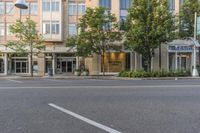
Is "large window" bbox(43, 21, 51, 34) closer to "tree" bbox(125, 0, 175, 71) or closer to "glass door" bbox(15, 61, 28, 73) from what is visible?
"glass door" bbox(15, 61, 28, 73)

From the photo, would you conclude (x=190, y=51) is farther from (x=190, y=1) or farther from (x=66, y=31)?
(x=66, y=31)

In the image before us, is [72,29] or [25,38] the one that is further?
[72,29]

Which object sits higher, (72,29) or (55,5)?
(55,5)

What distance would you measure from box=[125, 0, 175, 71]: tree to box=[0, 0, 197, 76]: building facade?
6.97 metres

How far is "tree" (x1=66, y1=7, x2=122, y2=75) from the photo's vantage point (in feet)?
143

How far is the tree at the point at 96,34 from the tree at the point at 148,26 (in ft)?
10.6

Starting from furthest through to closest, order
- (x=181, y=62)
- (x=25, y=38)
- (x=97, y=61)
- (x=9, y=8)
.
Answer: (x=9, y=8), (x=181, y=62), (x=97, y=61), (x=25, y=38)

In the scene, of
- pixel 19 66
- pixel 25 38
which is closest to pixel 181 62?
pixel 25 38

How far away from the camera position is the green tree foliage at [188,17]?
144 feet

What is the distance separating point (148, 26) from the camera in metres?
40.7

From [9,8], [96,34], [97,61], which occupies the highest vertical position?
[9,8]

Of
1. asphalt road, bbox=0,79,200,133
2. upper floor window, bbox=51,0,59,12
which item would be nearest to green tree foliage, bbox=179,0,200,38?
upper floor window, bbox=51,0,59,12

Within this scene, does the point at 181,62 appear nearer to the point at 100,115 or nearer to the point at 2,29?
the point at 2,29

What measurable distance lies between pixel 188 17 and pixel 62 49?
1763cm
